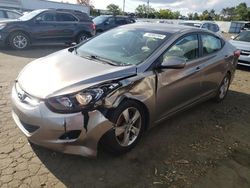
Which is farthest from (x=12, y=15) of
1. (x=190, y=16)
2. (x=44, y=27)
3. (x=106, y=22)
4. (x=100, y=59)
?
(x=190, y=16)

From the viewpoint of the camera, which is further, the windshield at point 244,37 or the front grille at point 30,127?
the windshield at point 244,37

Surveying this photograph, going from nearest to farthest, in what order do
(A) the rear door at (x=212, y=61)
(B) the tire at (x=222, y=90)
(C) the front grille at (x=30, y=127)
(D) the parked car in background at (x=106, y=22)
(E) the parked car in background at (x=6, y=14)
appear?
(C) the front grille at (x=30, y=127) < (A) the rear door at (x=212, y=61) < (B) the tire at (x=222, y=90) < (E) the parked car in background at (x=6, y=14) < (D) the parked car in background at (x=106, y=22)

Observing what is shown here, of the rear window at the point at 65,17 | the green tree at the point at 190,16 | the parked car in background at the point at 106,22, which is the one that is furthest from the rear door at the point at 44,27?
the green tree at the point at 190,16

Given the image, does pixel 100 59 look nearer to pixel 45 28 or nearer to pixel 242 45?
pixel 242 45

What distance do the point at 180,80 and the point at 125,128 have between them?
4.09 feet

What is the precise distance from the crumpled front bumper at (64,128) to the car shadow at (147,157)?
278 mm

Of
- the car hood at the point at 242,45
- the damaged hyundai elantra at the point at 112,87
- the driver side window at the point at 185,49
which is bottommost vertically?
the car hood at the point at 242,45

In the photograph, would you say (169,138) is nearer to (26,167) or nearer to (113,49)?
(113,49)

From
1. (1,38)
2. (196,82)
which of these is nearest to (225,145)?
(196,82)

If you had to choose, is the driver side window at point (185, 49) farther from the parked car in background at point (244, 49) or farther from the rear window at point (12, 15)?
the rear window at point (12, 15)

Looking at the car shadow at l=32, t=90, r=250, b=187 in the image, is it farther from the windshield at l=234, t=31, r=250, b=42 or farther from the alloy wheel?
the alloy wheel

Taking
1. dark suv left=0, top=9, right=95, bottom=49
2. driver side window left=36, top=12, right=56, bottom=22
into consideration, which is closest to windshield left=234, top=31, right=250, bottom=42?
dark suv left=0, top=9, right=95, bottom=49

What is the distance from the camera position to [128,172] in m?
3.17

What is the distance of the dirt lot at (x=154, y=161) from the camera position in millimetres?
2998
